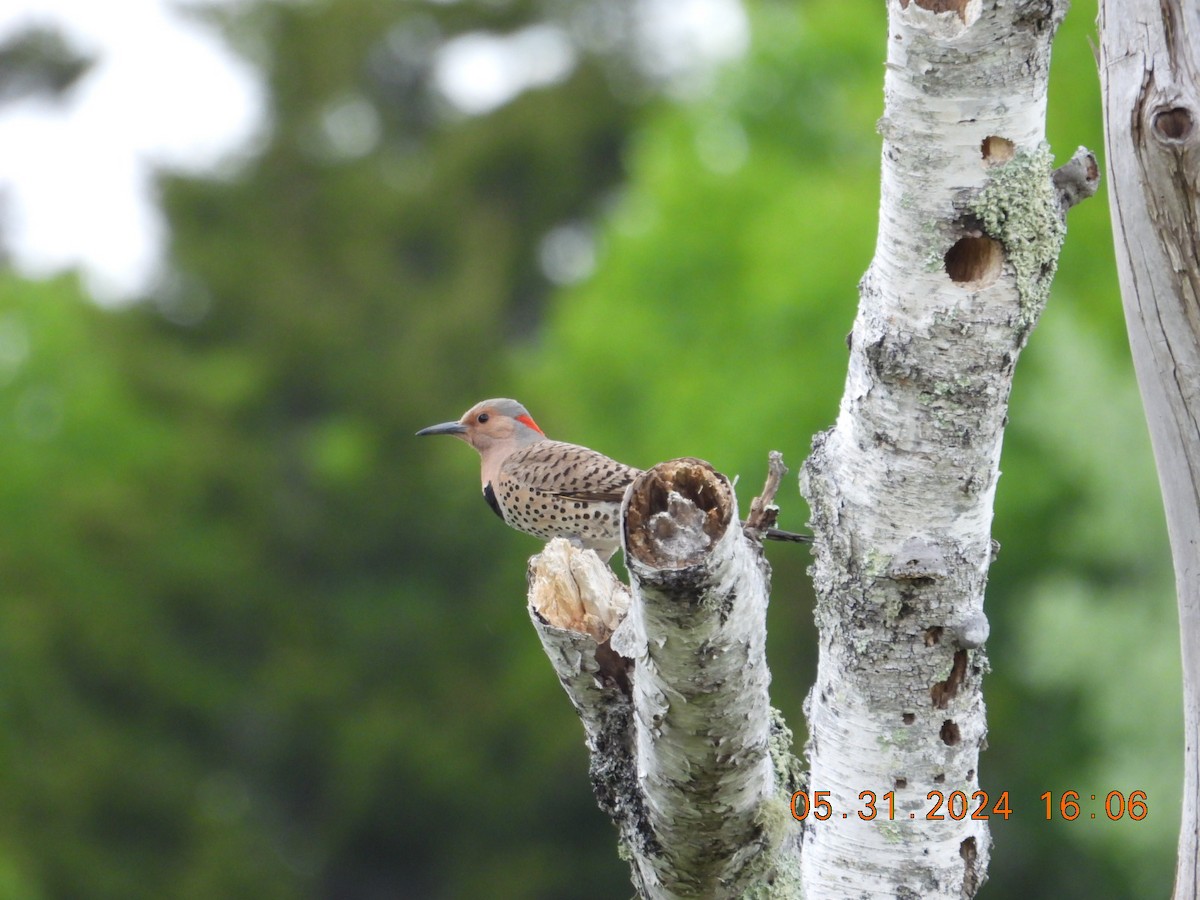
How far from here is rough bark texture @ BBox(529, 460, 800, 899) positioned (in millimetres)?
3361

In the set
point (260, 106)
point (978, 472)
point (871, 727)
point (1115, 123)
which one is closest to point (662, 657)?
point (871, 727)

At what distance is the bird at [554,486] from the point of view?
681cm

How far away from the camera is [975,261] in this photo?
3533 mm

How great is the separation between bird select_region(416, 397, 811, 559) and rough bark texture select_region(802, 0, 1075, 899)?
285 cm

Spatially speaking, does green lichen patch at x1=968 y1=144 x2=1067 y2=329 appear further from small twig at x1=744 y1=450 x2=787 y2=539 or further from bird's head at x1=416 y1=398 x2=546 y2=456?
bird's head at x1=416 y1=398 x2=546 y2=456

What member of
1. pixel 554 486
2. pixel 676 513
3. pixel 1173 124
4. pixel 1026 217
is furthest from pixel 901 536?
pixel 554 486

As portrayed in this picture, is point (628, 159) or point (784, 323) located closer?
point (784, 323)

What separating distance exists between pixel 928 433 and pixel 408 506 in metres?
17.9

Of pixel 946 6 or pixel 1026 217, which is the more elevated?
pixel 946 6

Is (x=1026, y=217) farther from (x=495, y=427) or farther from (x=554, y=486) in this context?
(x=495, y=427)

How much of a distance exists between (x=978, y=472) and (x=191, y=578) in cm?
1948

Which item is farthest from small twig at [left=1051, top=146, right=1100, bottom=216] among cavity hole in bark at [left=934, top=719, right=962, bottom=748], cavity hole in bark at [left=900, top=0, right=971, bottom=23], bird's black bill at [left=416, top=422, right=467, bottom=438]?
bird's black bill at [left=416, top=422, right=467, bottom=438]

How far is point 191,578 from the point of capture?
71.4 feet

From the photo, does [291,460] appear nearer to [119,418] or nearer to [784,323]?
[119,418]
